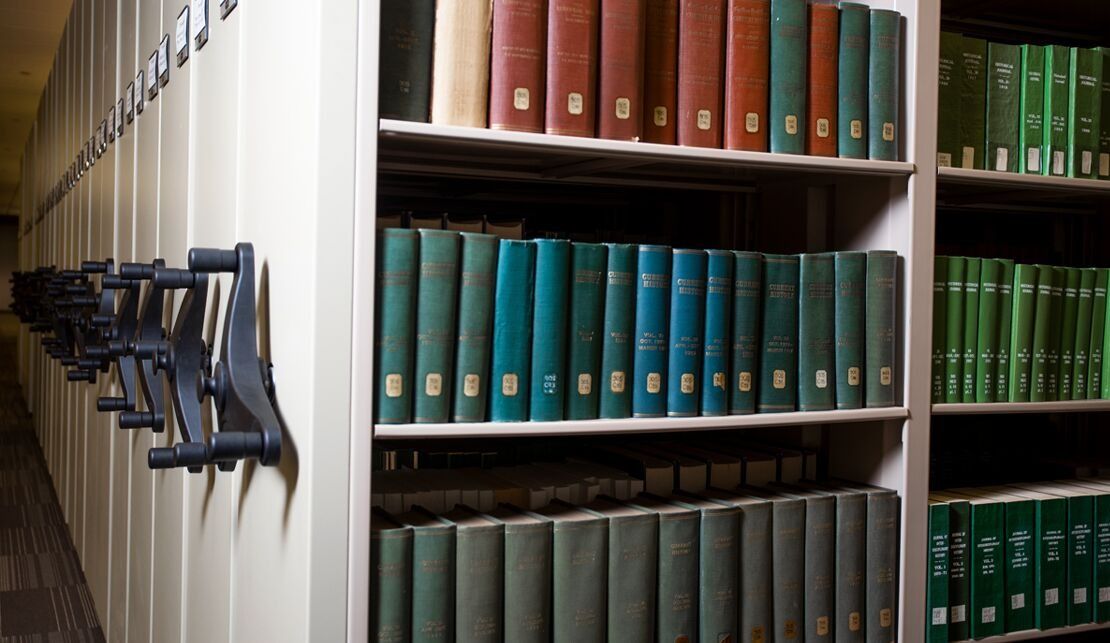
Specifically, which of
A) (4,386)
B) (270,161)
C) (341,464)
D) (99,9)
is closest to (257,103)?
(270,161)

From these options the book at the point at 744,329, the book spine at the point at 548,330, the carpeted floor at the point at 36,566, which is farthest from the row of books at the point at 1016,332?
the carpeted floor at the point at 36,566

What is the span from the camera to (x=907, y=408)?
1624mm

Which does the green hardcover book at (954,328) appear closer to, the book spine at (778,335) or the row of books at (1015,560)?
the row of books at (1015,560)

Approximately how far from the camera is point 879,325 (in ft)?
5.26

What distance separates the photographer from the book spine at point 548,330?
1358 mm

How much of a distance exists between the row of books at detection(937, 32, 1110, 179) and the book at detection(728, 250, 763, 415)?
45cm

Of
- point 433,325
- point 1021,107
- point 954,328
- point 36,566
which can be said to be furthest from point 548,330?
point 36,566

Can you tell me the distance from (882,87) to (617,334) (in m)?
0.62

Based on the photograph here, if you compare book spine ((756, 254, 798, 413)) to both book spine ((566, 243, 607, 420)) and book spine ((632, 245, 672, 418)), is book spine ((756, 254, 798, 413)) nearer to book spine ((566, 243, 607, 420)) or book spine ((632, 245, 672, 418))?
book spine ((632, 245, 672, 418))

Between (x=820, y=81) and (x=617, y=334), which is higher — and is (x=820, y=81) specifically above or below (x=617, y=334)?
above

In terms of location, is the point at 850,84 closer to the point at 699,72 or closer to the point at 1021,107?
the point at 699,72

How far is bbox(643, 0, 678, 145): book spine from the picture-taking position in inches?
57.8

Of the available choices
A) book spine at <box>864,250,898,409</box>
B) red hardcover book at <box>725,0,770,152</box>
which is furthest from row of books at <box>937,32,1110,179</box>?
red hardcover book at <box>725,0,770,152</box>

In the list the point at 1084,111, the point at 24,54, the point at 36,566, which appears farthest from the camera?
the point at 24,54
